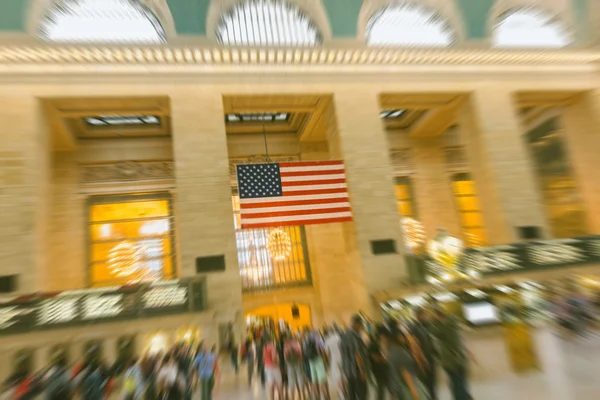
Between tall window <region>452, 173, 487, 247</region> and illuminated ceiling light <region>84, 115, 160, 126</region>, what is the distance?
11956 millimetres

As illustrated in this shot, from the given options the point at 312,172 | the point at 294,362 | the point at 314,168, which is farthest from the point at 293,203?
the point at 294,362

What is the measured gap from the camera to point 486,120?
10406mm

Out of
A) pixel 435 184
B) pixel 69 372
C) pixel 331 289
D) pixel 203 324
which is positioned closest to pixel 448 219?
pixel 435 184

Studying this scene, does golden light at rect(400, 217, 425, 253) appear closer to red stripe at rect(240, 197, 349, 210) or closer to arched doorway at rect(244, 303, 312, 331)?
arched doorway at rect(244, 303, 312, 331)

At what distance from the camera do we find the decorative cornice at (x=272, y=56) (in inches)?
310

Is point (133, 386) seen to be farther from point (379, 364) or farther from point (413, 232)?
point (413, 232)

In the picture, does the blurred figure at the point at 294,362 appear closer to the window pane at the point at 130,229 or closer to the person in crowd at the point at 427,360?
the person in crowd at the point at 427,360

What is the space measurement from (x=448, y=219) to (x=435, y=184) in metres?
1.50

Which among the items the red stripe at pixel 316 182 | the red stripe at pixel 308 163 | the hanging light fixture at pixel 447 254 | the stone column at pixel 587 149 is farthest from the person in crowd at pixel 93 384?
the stone column at pixel 587 149

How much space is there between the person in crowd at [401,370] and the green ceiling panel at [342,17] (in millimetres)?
8446

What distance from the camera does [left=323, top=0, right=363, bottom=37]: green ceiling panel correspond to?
9430mm

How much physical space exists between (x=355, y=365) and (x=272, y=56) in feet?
25.2

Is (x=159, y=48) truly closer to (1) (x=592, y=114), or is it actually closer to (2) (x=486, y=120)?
(2) (x=486, y=120)

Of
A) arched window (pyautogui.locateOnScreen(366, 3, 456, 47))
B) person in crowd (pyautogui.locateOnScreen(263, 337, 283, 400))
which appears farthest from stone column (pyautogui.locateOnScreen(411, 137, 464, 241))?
person in crowd (pyautogui.locateOnScreen(263, 337, 283, 400))
